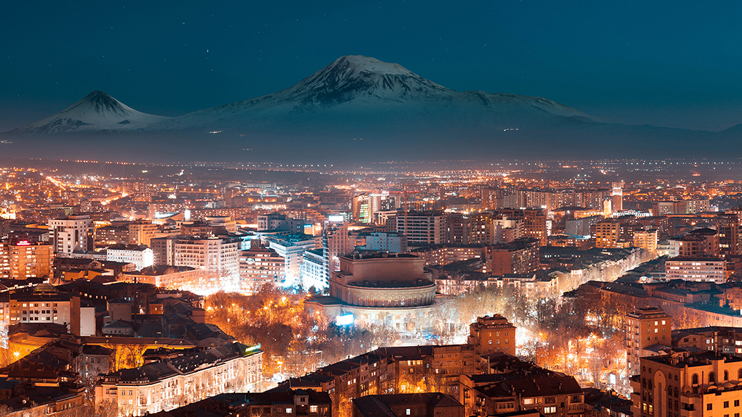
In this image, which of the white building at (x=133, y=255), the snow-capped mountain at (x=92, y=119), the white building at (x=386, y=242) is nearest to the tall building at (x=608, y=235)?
the white building at (x=386, y=242)

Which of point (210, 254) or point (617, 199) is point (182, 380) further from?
point (617, 199)

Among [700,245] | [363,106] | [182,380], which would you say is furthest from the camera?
[363,106]

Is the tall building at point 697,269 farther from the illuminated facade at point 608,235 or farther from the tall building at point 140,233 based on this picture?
the tall building at point 140,233

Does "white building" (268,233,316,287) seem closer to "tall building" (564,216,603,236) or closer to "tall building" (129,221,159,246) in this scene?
"tall building" (129,221,159,246)

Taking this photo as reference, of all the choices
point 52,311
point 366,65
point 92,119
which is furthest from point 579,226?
point 92,119

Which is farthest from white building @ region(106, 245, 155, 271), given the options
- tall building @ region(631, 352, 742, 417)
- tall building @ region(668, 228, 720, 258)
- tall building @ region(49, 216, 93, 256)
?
tall building @ region(631, 352, 742, 417)

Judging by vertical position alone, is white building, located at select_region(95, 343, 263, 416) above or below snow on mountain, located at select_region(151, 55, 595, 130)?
below
